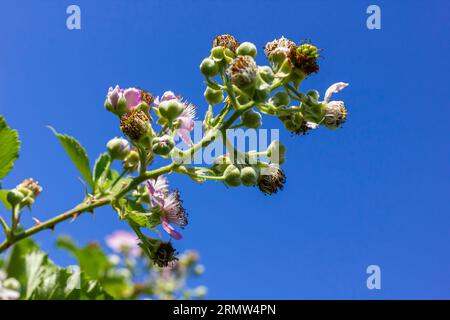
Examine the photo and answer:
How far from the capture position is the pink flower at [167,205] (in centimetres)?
195

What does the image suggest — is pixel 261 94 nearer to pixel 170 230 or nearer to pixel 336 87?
pixel 336 87

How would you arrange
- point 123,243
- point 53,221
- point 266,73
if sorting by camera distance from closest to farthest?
1. point 53,221
2. point 266,73
3. point 123,243

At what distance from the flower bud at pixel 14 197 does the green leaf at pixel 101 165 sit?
26 cm

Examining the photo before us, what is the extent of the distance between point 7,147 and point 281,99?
1.06 metres

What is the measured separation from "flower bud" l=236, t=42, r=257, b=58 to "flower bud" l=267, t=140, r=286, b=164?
1.15 ft

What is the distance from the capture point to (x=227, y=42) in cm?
208

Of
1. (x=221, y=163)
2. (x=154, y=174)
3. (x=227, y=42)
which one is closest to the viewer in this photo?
(x=154, y=174)

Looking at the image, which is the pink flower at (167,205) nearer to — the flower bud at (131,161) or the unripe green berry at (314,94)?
the flower bud at (131,161)

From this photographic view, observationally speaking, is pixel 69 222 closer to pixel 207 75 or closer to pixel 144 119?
pixel 144 119

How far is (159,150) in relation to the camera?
176 cm

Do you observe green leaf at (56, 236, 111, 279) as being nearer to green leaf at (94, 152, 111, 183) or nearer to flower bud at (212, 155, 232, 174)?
green leaf at (94, 152, 111, 183)

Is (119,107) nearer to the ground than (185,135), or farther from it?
farther from it

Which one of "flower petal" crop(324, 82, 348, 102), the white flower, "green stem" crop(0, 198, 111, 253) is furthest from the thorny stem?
"flower petal" crop(324, 82, 348, 102)

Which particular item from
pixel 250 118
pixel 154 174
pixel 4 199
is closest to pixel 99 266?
pixel 4 199
